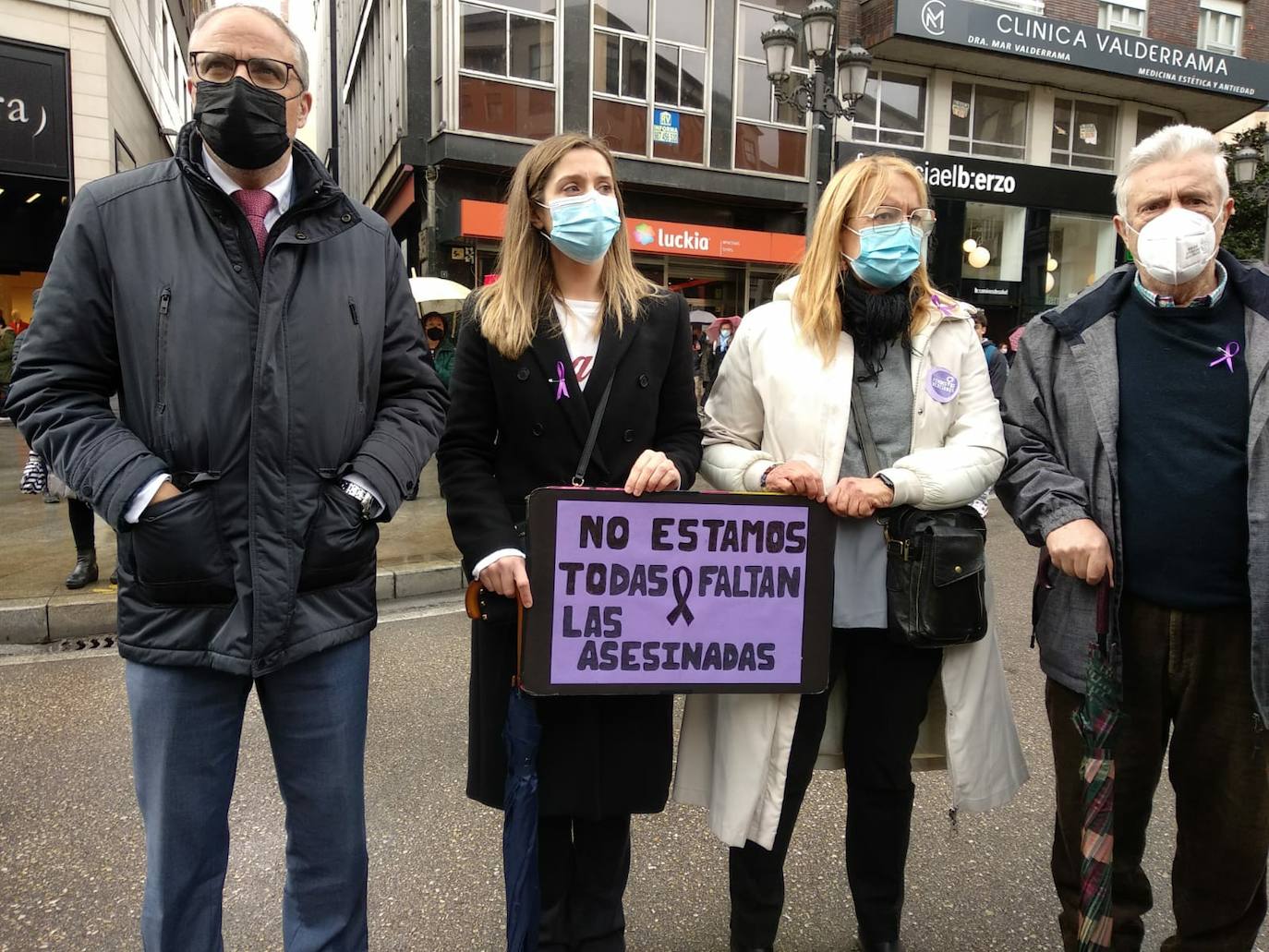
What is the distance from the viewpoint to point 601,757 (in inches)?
83.7

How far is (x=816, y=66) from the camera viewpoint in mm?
10258

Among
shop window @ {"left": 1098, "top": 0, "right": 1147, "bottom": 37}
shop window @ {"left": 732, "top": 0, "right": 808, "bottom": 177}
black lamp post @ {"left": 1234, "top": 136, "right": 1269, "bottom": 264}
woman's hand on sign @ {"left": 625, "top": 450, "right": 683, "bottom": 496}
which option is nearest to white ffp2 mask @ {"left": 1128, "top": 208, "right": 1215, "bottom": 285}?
woman's hand on sign @ {"left": 625, "top": 450, "right": 683, "bottom": 496}

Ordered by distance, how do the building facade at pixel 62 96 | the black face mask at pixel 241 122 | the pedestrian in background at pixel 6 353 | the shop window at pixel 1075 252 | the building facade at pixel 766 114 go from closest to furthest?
1. the black face mask at pixel 241 122
2. the pedestrian in background at pixel 6 353
3. the building facade at pixel 62 96
4. the building facade at pixel 766 114
5. the shop window at pixel 1075 252

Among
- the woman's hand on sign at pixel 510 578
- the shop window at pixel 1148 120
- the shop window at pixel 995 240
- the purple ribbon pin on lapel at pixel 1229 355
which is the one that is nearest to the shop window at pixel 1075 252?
the shop window at pixel 995 240

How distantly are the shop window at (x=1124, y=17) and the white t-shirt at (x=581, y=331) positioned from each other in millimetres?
22582

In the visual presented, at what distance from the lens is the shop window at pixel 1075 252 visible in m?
20.5

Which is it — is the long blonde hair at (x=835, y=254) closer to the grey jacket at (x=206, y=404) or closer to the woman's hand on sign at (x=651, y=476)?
the woman's hand on sign at (x=651, y=476)

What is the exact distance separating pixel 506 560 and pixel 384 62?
805 inches

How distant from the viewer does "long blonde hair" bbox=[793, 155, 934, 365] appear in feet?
7.23

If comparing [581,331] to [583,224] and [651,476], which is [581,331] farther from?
[651,476]

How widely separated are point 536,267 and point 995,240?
2035 cm

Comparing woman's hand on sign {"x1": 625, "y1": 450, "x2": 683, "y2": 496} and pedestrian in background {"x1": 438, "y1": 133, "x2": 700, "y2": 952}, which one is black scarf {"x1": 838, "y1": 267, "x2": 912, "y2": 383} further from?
woman's hand on sign {"x1": 625, "y1": 450, "x2": 683, "y2": 496}

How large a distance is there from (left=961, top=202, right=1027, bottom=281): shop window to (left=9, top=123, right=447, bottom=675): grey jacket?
19901 mm

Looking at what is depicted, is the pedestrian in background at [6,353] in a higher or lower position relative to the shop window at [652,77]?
lower
